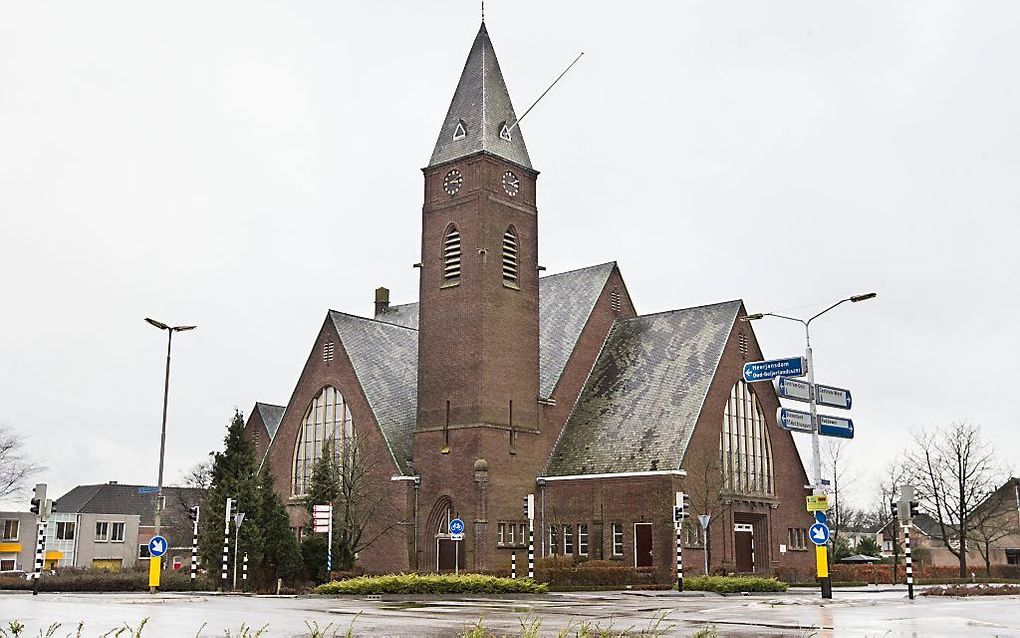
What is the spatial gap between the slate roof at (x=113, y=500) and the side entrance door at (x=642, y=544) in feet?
192

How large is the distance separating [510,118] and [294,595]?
84.5 feet

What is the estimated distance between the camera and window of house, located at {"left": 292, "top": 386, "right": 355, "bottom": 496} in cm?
5559

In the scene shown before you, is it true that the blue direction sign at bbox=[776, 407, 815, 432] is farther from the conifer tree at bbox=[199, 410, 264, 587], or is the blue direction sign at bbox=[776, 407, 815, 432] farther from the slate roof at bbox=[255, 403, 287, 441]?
the slate roof at bbox=[255, 403, 287, 441]

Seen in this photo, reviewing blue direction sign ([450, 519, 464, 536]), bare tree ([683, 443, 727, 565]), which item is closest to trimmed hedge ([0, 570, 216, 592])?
blue direction sign ([450, 519, 464, 536])

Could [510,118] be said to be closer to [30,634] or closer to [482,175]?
[482,175]

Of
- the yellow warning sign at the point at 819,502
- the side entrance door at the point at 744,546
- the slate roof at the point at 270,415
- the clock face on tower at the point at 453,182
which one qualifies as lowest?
the side entrance door at the point at 744,546

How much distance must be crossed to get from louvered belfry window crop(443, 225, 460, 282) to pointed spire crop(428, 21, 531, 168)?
11.8 feet

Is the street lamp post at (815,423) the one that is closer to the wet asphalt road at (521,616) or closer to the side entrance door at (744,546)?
the wet asphalt road at (521,616)

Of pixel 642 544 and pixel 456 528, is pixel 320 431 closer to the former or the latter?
pixel 456 528

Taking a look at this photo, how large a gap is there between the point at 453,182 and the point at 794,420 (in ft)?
81.4

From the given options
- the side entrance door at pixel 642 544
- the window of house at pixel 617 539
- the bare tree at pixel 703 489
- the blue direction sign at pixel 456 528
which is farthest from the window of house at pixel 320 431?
the bare tree at pixel 703 489

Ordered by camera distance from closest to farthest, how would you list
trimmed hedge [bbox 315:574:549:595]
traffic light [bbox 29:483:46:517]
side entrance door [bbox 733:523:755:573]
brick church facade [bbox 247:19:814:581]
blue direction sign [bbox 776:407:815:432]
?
1. blue direction sign [bbox 776:407:815:432]
2. trimmed hedge [bbox 315:574:549:595]
3. traffic light [bbox 29:483:46:517]
4. brick church facade [bbox 247:19:814:581]
5. side entrance door [bbox 733:523:755:573]

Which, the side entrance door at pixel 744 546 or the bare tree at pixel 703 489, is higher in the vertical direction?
the bare tree at pixel 703 489

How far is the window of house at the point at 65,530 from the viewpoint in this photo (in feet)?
312
